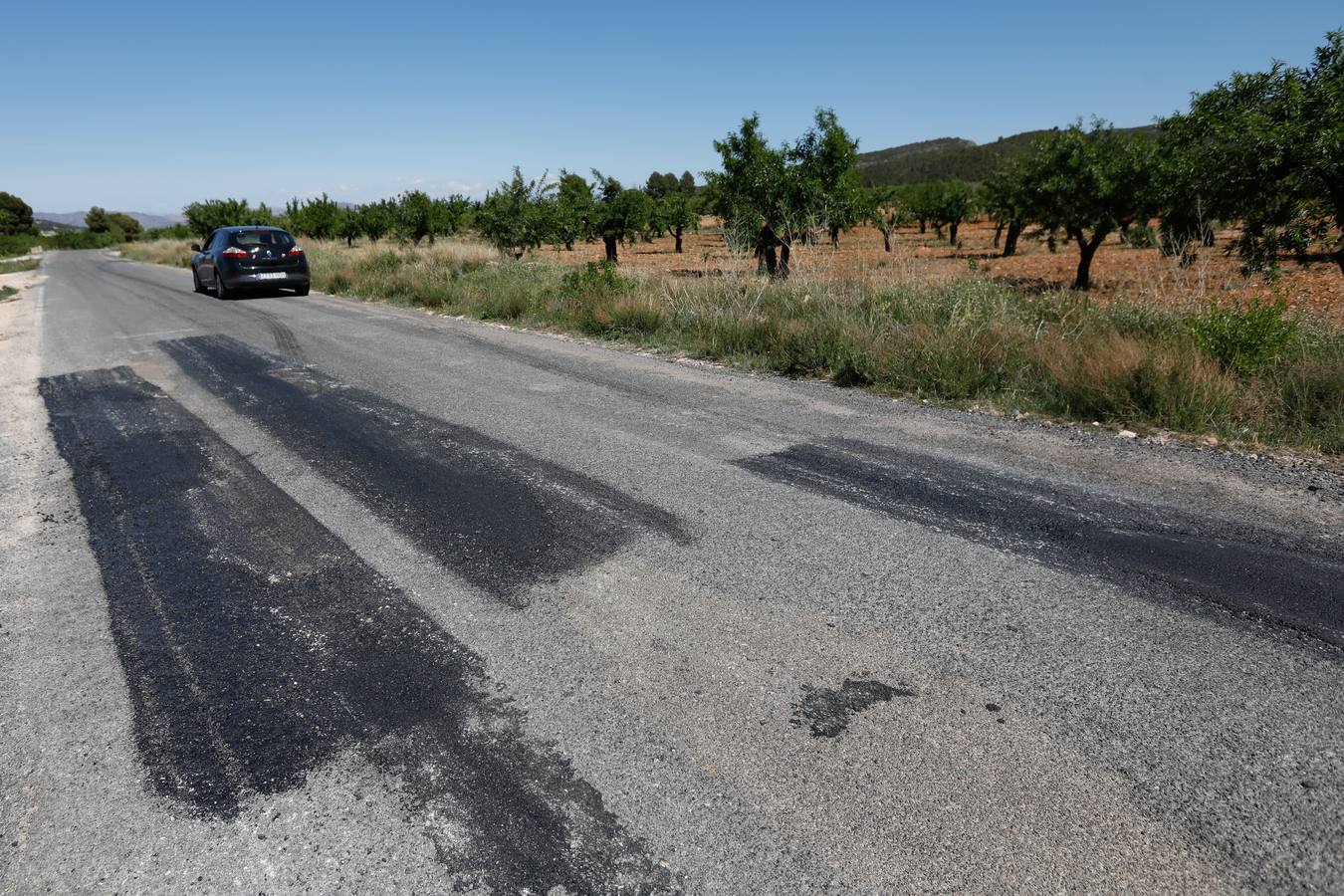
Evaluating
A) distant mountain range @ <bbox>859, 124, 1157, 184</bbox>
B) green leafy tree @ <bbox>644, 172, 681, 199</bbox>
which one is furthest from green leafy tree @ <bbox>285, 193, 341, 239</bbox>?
distant mountain range @ <bbox>859, 124, 1157, 184</bbox>

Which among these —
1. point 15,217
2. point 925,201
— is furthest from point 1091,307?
point 15,217

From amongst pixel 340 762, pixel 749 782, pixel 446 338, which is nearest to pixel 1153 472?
pixel 749 782

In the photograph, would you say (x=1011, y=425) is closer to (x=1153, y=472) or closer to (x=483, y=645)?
(x=1153, y=472)

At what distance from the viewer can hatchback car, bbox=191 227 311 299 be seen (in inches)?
650

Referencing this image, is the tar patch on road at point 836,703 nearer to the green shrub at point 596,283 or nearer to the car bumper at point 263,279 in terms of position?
the green shrub at point 596,283

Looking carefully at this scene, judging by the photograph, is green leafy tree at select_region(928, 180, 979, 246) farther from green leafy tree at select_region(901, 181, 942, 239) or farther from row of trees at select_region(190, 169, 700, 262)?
row of trees at select_region(190, 169, 700, 262)

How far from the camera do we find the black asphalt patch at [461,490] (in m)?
3.72

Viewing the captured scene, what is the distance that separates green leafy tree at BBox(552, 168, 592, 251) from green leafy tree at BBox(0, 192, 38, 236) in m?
99.4

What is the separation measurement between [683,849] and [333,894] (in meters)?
0.88

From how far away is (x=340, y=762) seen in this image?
2.34m

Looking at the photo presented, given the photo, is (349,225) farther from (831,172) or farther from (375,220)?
(831,172)

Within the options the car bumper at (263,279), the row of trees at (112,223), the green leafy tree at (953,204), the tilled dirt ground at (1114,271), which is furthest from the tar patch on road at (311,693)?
the row of trees at (112,223)

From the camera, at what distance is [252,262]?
16656mm

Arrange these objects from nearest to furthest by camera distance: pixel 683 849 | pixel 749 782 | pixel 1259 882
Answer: pixel 1259 882 → pixel 683 849 → pixel 749 782
